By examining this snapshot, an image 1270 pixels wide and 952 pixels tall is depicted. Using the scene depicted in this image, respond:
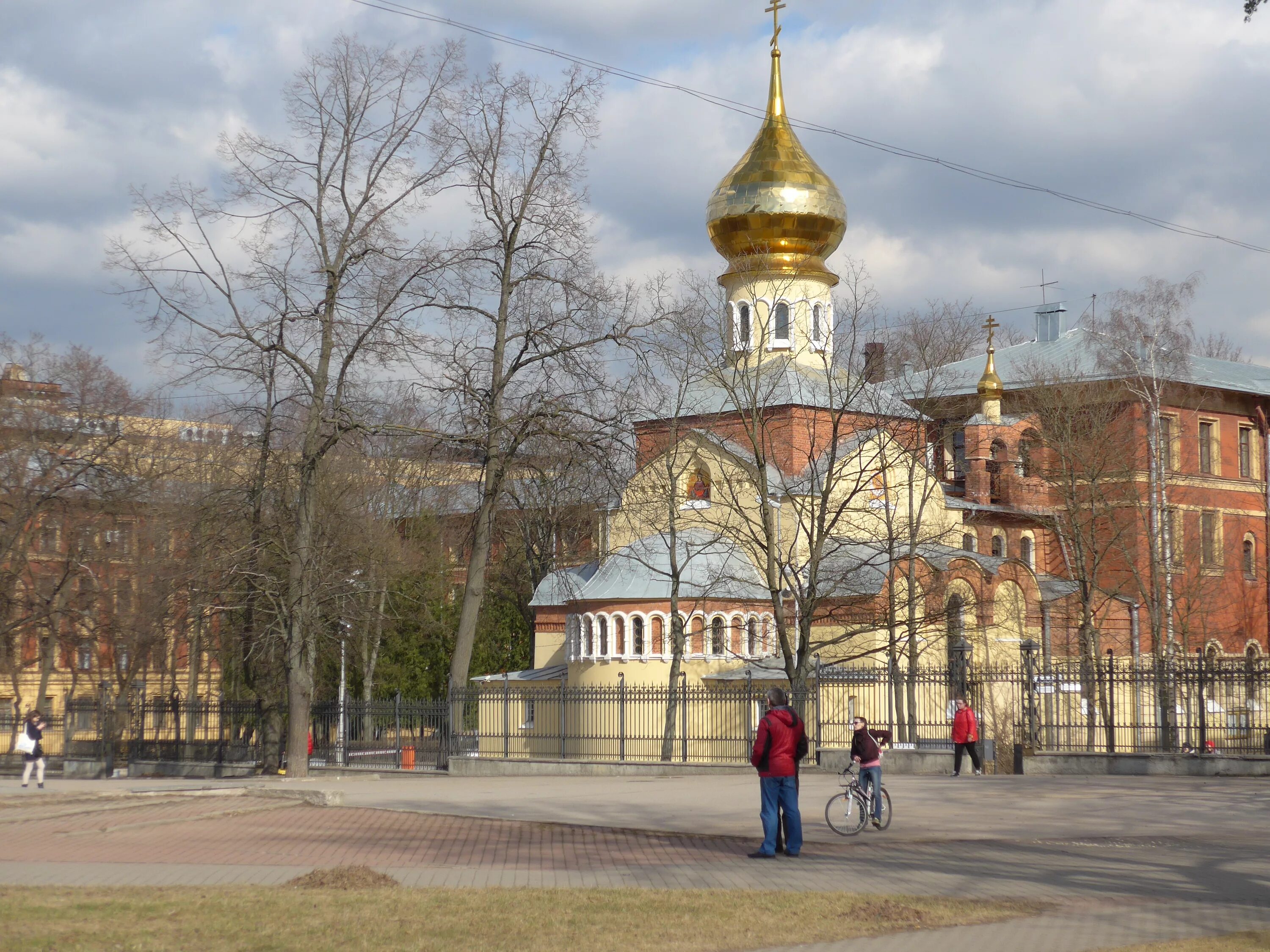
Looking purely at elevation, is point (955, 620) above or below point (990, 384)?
below

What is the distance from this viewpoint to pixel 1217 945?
7965 mm

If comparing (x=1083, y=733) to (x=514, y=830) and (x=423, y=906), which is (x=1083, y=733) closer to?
(x=514, y=830)

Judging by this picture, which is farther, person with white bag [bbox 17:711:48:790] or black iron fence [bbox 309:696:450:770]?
black iron fence [bbox 309:696:450:770]

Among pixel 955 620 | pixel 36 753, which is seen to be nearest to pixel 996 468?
pixel 955 620

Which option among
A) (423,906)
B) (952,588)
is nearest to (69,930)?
(423,906)

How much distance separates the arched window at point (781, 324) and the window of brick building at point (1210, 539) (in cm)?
1482

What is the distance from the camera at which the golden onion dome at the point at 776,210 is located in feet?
120

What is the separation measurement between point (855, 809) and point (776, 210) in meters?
25.1

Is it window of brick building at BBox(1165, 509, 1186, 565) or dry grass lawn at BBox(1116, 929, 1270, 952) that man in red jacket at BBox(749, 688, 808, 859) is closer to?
dry grass lawn at BBox(1116, 929, 1270, 952)

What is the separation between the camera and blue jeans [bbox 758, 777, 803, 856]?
11.7 m

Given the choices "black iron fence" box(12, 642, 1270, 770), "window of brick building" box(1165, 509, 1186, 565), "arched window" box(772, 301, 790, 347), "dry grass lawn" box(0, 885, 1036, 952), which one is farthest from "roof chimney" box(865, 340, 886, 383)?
"dry grass lawn" box(0, 885, 1036, 952)

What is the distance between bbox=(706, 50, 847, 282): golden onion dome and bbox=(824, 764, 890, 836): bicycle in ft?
79.3

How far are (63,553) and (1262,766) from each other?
3039 cm

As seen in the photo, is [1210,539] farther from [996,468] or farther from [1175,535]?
[996,468]
